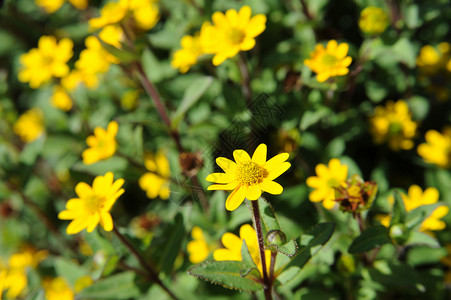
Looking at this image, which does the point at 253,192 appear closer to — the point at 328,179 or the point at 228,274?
the point at 228,274

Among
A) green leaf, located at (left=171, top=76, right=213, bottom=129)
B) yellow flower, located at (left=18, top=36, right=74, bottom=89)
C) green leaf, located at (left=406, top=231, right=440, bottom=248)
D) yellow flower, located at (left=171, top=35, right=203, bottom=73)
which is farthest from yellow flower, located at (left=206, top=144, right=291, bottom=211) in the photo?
yellow flower, located at (left=18, top=36, right=74, bottom=89)

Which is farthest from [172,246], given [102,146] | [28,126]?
[28,126]

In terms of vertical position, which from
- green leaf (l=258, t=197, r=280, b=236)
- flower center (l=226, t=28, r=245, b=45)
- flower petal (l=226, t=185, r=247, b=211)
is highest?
flower center (l=226, t=28, r=245, b=45)

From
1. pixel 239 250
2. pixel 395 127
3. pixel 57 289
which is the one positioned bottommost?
pixel 57 289

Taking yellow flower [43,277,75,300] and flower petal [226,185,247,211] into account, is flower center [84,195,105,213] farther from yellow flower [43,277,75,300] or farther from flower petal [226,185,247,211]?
yellow flower [43,277,75,300]

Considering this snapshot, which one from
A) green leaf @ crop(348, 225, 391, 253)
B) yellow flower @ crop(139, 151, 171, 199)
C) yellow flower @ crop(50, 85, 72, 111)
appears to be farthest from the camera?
yellow flower @ crop(50, 85, 72, 111)
